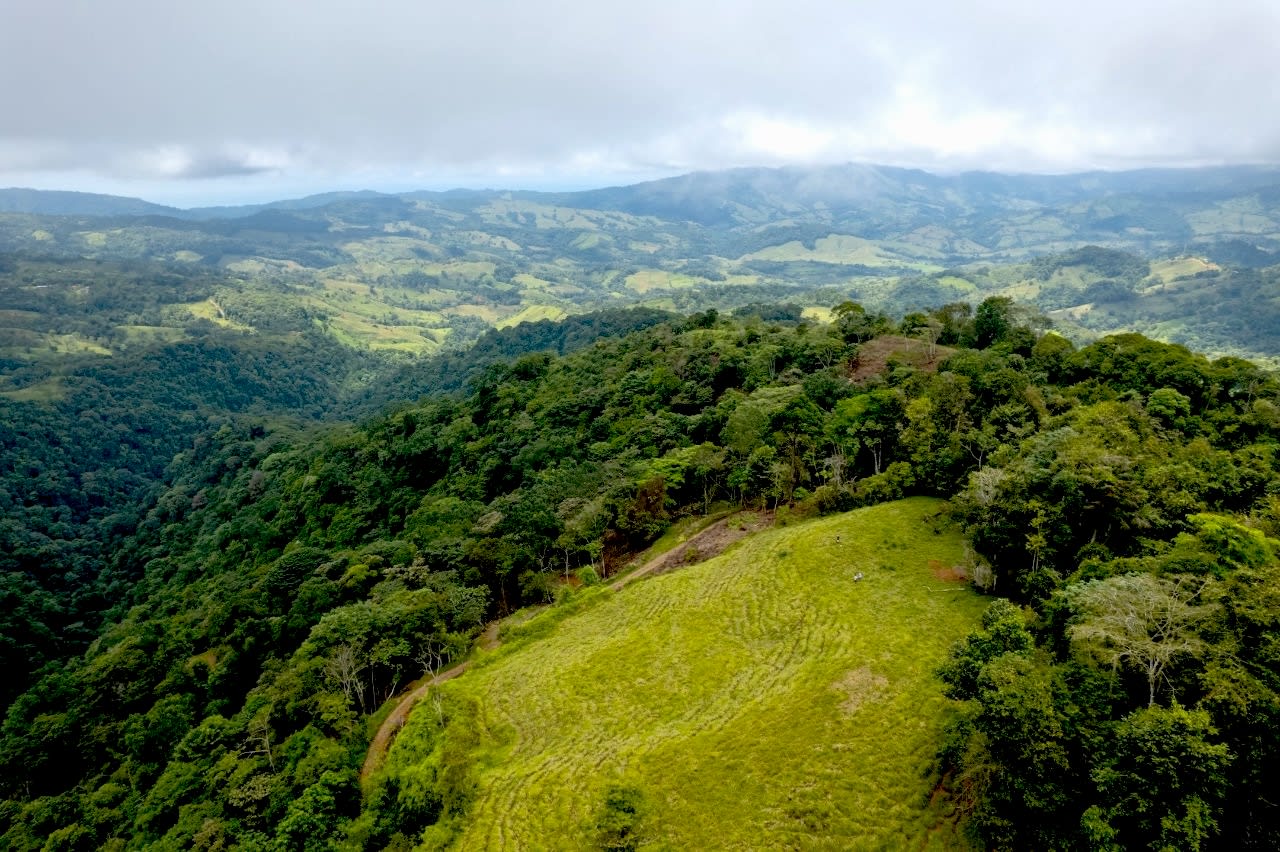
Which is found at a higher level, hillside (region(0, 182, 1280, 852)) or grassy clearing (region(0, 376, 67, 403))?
hillside (region(0, 182, 1280, 852))

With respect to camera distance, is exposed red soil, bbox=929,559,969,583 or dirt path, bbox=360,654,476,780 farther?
exposed red soil, bbox=929,559,969,583

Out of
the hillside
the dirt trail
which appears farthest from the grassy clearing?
the dirt trail

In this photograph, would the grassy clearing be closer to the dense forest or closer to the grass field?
the dense forest

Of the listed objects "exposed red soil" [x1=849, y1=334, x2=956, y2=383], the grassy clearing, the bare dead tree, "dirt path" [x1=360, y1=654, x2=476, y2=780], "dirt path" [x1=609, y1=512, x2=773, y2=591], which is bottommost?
the grassy clearing

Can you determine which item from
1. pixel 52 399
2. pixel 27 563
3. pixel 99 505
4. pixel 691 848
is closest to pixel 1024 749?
pixel 691 848

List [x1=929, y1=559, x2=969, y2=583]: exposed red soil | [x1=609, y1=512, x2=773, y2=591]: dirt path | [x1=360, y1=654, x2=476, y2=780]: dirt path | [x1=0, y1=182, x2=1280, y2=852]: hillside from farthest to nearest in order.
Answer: [x1=609, y1=512, x2=773, y2=591]: dirt path → [x1=929, y1=559, x2=969, y2=583]: exposed red soil → [x1=360, y1=654, x2=476, y2=780]: dirt path → [x1=0, y1=182, x2=1280, y2=852]: hillside

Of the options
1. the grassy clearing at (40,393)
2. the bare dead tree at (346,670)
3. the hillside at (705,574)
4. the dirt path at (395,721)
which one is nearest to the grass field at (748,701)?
the hillside at (705,574)

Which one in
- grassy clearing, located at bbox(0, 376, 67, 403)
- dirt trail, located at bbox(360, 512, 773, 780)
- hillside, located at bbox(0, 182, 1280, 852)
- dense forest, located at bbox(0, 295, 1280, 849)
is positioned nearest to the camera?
dense forest, located at bbox(0, 295, 1280, 849)
